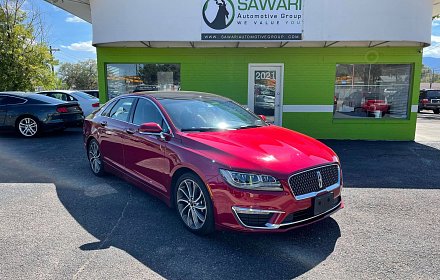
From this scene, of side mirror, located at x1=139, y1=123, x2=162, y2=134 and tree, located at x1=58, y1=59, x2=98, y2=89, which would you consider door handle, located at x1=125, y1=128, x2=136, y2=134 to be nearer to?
side mirror, located at x1=139, y1=123, x2=162, y2=134

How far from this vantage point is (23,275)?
2.91 m

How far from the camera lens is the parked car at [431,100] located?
2325 centimetres

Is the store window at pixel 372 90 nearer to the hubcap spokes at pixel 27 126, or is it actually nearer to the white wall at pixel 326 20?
the white wall at pixel 326 20

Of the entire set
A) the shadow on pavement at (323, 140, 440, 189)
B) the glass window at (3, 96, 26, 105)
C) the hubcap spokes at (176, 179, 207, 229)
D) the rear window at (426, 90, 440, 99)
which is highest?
the rear window at (426, 90, 440, 99)

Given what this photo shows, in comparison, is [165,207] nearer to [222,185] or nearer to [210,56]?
[222,185]

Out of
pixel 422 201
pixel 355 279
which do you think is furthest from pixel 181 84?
pixel 355 279

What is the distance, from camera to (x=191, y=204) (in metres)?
3.67

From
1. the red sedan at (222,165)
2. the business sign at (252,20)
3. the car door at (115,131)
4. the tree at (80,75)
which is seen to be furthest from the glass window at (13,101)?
the tree at (80,75)

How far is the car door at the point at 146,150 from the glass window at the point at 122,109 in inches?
9.6

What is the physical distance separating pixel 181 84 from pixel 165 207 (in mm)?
6139

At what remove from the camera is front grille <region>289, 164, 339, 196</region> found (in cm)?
319

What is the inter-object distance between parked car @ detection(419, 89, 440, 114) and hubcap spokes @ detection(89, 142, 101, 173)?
25110 millimetres

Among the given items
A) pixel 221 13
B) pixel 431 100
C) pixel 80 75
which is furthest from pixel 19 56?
pixel 80 75

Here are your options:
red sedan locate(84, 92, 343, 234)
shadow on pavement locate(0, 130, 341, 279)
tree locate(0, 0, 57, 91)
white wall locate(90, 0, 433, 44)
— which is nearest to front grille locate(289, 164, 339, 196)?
red sedan locate(84, 92, 343, 234)
